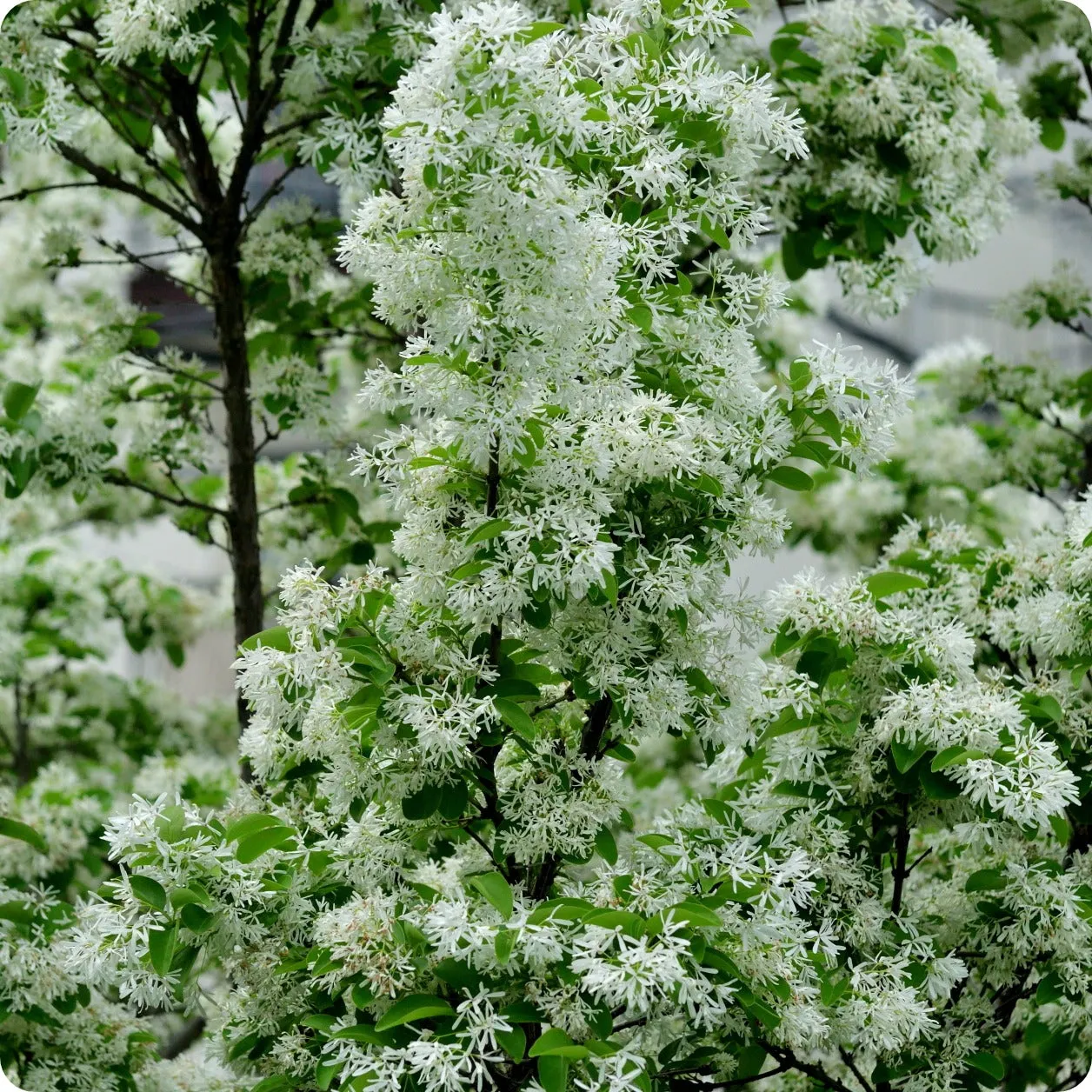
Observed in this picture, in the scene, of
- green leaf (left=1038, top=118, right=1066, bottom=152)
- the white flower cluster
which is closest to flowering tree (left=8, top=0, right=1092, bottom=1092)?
the white flower cluster

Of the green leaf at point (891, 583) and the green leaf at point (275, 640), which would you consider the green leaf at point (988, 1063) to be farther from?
the green leaf at point (275, 640)

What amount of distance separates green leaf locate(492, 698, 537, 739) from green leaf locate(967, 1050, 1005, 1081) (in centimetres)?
124

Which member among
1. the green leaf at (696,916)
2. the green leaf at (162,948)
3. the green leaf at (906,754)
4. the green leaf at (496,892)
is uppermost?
the green leaf at (906,754)

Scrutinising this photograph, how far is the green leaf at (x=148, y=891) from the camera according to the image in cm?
264

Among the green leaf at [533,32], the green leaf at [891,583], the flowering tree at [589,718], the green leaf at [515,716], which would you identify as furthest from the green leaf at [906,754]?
the green leaf at [533,32]

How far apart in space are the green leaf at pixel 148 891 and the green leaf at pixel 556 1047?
71 cm

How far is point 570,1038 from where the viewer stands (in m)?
2.53

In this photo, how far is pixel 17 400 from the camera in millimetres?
4219

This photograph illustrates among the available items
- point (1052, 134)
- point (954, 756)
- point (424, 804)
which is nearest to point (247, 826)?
point (424, 804)

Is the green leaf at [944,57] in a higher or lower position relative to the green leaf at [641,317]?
higher

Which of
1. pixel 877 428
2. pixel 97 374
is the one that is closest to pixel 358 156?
pixel 97 374

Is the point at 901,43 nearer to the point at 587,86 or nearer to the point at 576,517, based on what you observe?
the point at 587,86

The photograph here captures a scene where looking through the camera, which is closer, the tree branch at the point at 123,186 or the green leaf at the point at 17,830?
the green leaf at the point at 17,830

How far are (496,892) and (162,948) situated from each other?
1.92 feet
